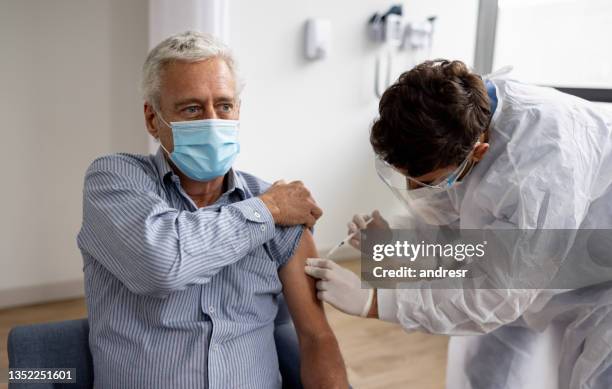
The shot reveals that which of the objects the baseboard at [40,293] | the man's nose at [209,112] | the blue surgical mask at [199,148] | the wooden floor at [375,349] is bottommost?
the wooden floor at [375,349]

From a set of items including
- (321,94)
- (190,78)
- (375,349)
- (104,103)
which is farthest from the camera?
(321,94)

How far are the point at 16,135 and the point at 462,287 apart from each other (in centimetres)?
225

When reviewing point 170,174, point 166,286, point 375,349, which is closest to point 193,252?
point 166,286

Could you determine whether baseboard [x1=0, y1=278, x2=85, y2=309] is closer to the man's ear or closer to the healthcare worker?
the man's ear

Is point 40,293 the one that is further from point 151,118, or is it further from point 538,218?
point 538,218

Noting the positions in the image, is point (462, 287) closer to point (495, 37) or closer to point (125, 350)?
point (125, 350)

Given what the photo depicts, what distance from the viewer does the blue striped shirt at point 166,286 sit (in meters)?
1.17

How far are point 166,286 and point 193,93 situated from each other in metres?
0.49

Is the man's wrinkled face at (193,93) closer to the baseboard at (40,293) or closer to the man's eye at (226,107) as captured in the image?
the man's eye at (226,107)

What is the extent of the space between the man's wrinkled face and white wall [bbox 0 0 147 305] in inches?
58.6

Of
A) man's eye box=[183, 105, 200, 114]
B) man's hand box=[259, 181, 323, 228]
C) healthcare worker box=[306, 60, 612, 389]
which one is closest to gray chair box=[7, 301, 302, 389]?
healthcare worker box=[306, 60, 612, 389]

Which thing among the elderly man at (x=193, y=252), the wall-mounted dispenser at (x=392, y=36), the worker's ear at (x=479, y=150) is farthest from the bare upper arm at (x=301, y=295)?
the wall-mounted dispenser at (x=392, y=36)

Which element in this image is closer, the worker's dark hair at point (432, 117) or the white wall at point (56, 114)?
the worker's dark hair at point (432, 117)

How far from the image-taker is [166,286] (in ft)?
3.79
